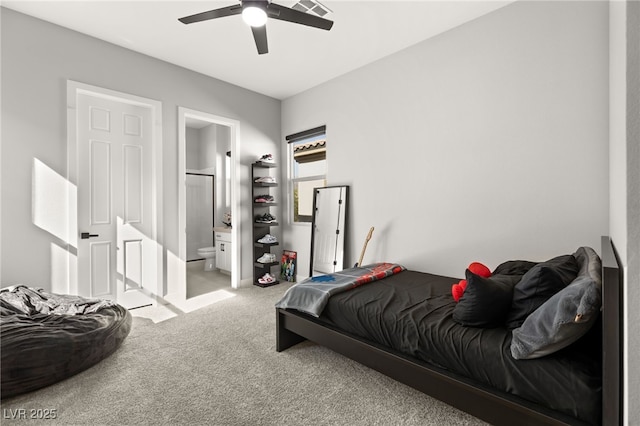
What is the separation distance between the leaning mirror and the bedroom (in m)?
0.18

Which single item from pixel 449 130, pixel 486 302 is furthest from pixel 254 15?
pixel 486 302

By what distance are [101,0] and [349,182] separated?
302 cm

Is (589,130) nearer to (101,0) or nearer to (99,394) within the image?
(99,394)

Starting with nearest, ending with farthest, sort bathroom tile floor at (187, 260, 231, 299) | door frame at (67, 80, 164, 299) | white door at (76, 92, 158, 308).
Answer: door frame at (67, 80, 164, 299) → white door at (76, 92, 158, 308) → bathroom tile floor at (187, 260, 231, 299)

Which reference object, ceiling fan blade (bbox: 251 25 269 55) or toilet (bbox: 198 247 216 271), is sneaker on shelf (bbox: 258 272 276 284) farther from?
ceiling fan blade (bbox: 251 25 269 55)

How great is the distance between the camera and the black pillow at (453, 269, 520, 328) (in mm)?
1604

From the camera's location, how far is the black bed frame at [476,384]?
1062 millimetres

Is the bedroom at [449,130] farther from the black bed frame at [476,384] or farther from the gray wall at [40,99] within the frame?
the black bed frame at [476,384]

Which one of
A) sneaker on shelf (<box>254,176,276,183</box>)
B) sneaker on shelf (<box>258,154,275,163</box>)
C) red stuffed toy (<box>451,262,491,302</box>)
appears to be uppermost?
sneaker on shelf (<box>258,154,275,163</box>)

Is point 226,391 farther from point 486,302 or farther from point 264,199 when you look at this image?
point 264,199

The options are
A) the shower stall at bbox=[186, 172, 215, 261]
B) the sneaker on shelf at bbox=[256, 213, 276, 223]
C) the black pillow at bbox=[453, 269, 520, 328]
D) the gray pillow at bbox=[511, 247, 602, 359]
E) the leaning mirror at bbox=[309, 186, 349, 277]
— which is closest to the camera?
the gray pillow at bbox=[511, 247, 602, 359]

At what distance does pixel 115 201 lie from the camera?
3.43 m

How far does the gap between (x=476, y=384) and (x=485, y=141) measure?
7.00 feet

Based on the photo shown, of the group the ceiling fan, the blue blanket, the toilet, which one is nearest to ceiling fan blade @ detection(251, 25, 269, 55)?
the ceiling fan
